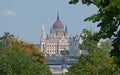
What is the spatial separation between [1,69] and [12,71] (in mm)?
1656

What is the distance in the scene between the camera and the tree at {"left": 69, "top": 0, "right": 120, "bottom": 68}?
16.4m

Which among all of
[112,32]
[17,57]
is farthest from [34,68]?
[112,32]

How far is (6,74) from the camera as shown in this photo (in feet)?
150

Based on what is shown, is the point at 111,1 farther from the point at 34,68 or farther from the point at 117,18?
the point at 34,68

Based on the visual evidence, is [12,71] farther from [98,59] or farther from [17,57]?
[98,59]

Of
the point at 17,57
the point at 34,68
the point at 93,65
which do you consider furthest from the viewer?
the point at 34,68

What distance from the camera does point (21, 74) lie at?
4547 centimetres

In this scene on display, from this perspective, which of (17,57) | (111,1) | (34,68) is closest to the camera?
(111,1)

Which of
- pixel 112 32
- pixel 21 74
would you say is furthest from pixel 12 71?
pixel 112 32

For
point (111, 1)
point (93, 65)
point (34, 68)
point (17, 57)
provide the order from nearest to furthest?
point (111, 1), point (93, 65), point (17, 57), point (34, 68)

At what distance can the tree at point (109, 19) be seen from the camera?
16.4 meters

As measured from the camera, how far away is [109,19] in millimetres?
16703

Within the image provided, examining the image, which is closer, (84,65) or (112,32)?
(112,32)

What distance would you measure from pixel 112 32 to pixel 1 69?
30.3 metres
